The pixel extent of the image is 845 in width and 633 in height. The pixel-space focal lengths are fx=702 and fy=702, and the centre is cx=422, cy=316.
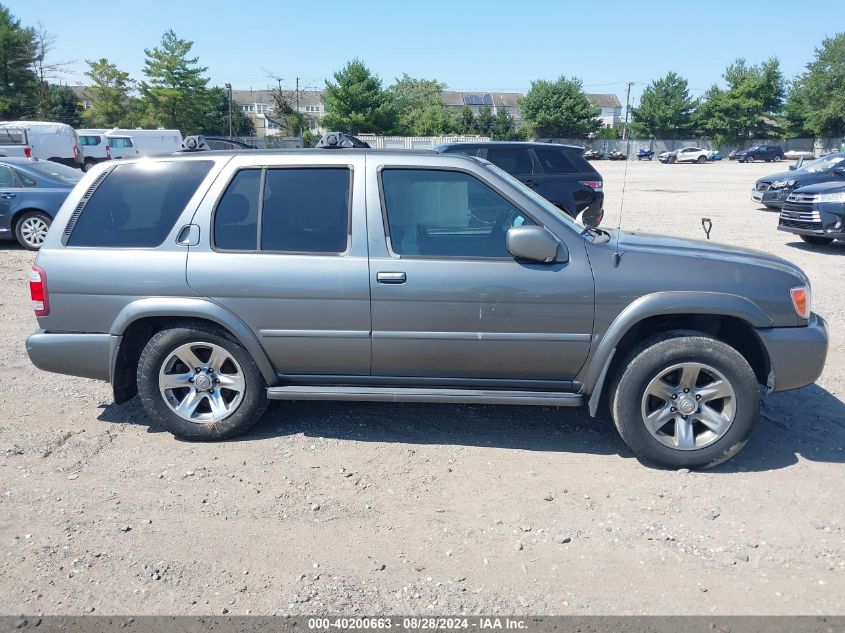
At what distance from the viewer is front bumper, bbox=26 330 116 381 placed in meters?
4.51

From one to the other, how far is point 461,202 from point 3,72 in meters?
62.7

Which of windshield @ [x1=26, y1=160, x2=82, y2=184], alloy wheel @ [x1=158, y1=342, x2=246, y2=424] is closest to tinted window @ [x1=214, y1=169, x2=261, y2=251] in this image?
alloy wheel @ [x1=158, y1=342, x2=246, y2=424]

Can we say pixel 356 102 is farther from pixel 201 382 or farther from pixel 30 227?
pixel 201 382

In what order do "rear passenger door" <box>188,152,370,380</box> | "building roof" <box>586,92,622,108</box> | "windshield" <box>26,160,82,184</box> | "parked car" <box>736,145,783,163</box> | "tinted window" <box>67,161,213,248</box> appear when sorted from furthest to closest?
"building roof" <box>586,92,622,108</box>
"parked car" <box>736,145,783,163</box>
"windshield" <box>26,160,82,184</box>
"tinted window" <box>67,161,213,248</box>
"rear passenger door" <box>188,152,370,380</box>

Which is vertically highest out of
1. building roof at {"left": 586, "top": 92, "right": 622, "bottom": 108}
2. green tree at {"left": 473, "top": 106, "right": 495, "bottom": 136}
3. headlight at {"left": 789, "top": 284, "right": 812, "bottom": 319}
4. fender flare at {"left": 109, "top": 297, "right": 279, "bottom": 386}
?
building roof at {"left": 586, "top": 92, "right": 622, "bottom": 108}

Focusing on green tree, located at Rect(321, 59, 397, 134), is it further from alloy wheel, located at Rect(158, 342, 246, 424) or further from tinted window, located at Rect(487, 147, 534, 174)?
alloy wheel, located at Rect(158, 342, 246, 424)

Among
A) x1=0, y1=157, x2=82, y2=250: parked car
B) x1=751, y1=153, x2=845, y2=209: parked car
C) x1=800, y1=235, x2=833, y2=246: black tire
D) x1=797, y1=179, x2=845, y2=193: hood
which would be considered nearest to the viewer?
x1=797, y1=179, x2=845, y2=193: hood

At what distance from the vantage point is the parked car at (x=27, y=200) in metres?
12.2

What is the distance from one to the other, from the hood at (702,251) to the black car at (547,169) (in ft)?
23.8

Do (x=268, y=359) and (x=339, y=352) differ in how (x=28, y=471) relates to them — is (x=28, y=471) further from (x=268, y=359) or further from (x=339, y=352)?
(x=339, y=352)

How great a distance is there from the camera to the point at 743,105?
74312mm

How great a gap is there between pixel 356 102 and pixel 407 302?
60800 millimetres

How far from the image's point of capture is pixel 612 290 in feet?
13.6

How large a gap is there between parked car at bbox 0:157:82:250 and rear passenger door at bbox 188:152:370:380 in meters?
9.26
